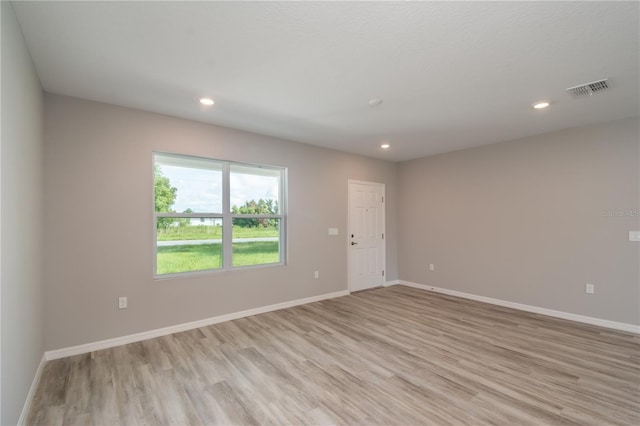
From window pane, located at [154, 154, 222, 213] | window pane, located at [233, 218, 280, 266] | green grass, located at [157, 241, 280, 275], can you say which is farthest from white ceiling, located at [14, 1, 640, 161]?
green grass, located at [157, 241, 280, 275]

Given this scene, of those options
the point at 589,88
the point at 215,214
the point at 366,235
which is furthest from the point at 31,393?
the point at 589,88

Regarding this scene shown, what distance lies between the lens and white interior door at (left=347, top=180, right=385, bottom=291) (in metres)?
5.40

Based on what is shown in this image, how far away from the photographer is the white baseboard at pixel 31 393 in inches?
73.8

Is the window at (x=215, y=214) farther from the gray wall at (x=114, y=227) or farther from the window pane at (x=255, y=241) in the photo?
the gray wall at (x=114, y=227)

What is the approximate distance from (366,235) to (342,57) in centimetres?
390

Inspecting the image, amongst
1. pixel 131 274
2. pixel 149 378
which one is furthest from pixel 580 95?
pixel 131 274

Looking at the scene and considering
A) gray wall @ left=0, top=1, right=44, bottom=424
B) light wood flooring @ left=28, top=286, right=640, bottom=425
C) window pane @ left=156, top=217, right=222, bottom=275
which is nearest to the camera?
gray wall @ left=0, top=1, right=44, bottom=424

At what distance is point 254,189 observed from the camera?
4.28 metres

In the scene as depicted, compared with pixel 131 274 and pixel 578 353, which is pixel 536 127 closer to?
pixel 578 353

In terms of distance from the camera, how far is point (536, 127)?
3.87m

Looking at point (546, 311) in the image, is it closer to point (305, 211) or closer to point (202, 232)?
point (305, 211)

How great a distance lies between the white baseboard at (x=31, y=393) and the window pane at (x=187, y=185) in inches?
68.3

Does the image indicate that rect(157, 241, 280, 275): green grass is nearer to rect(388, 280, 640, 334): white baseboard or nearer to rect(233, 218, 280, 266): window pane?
rect(233, 218, 280, 266): window pane

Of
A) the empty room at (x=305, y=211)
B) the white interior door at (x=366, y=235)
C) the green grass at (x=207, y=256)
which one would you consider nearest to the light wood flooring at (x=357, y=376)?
the empty room at (x=305, y=211)
